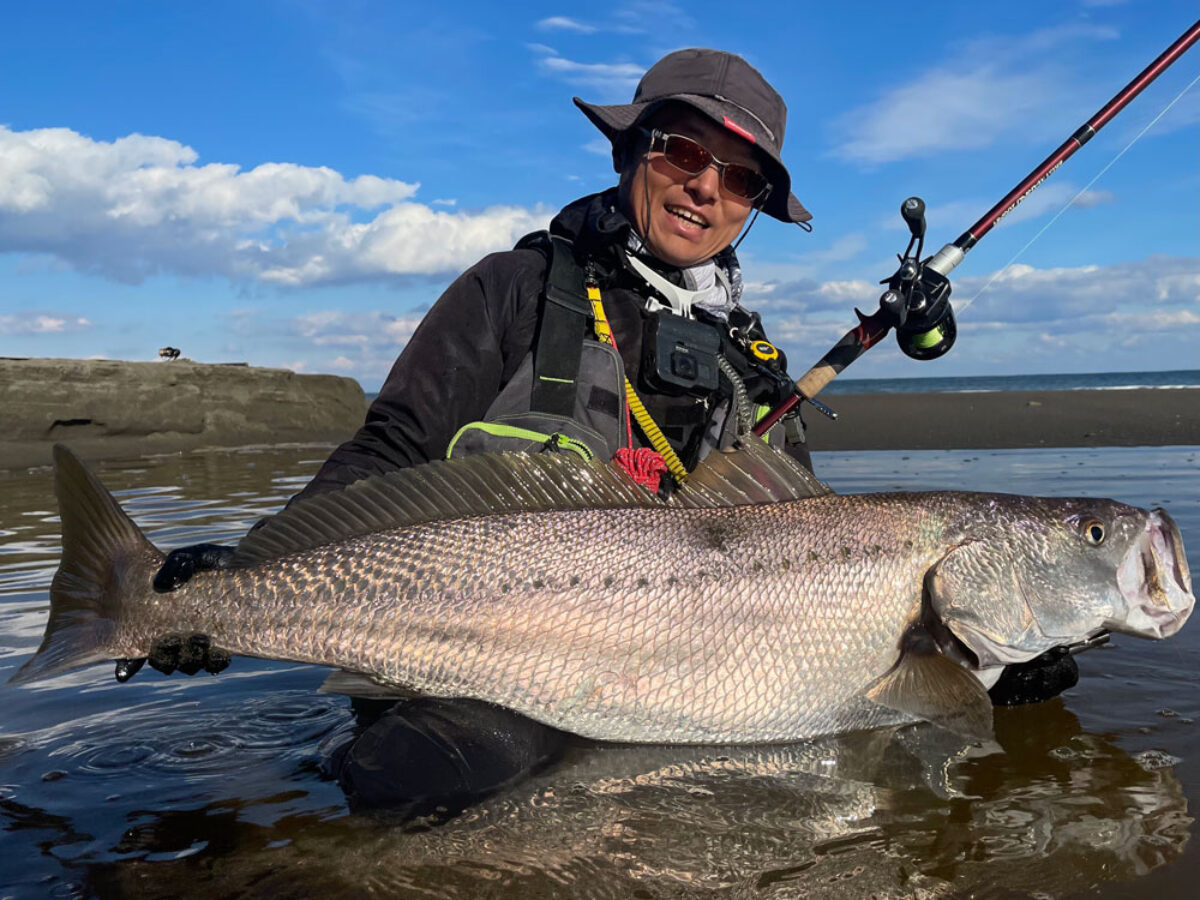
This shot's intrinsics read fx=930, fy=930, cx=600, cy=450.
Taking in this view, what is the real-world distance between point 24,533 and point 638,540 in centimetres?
730

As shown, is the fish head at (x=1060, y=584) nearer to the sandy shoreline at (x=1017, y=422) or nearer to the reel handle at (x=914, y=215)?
the reel handle at (x=914, y=215)

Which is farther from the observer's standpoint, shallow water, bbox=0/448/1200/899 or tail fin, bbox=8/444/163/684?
tail fin, bbox=8/444/163/684

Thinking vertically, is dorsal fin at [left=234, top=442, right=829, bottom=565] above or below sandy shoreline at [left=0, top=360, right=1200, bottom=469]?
below

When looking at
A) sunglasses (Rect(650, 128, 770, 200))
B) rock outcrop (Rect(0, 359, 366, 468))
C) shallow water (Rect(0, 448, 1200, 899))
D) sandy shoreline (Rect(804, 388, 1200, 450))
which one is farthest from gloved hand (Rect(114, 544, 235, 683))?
sandy shoreline (Rect(804, 388, 1200, 450))

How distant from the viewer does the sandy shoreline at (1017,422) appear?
16.0 meters

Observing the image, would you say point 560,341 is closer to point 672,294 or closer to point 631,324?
point 631,324

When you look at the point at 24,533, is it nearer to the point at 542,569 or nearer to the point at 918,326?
the point at 542,569

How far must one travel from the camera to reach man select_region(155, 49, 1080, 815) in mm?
3793

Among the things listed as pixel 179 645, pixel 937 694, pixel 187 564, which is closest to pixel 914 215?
pixel 937 694

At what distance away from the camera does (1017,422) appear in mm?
18234

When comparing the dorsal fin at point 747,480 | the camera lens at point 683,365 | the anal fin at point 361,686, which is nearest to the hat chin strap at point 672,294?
the camera lens at point 683,365

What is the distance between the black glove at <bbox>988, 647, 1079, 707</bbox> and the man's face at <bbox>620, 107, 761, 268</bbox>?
226 cm

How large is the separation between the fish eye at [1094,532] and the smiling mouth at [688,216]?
6.98 feet

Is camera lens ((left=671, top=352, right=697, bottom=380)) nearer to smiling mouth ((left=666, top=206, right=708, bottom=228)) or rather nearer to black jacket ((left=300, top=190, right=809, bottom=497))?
black jacket ((left=300, top=190, right=809, bottom=497))
